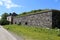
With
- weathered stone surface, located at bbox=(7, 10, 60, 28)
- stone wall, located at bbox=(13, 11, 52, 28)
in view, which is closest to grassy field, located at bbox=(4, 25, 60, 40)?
weathered stone surface, located at bbox=(7, 10, 60, 28)

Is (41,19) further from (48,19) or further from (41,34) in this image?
(41,34)

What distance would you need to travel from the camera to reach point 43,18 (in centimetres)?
2528

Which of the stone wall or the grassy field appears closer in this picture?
the grassy field

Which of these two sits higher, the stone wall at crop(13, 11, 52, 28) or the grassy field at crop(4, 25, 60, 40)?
the stone wall at crop(13, 11, 52, 28)

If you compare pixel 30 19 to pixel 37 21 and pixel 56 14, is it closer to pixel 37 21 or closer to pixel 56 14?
pixel 37 21

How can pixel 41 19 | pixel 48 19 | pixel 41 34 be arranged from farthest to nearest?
pixel 41 19
pixel 48 19
pixel 41 34

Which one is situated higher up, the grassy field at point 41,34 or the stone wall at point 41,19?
the stone wall at point 41,19

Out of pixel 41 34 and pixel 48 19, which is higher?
pixel 48 19

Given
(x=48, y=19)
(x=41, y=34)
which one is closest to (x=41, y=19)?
(x=48, y=19)

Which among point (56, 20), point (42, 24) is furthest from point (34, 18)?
point (56, 20)

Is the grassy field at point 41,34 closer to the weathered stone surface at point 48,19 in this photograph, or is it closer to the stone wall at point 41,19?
the weathered stone surface at point 48,19

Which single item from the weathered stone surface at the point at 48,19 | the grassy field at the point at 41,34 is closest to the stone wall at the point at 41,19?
the weathered stone surface at the point at 48,19

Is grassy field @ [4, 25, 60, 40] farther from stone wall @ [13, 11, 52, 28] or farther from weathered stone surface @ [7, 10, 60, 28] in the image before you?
stone wall @ [13, 11, 52, 28]

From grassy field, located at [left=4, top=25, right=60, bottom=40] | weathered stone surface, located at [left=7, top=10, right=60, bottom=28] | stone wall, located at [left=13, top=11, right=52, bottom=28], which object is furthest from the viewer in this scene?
stone wall, located at [left=13, top=11, right=52, bottom=28]
